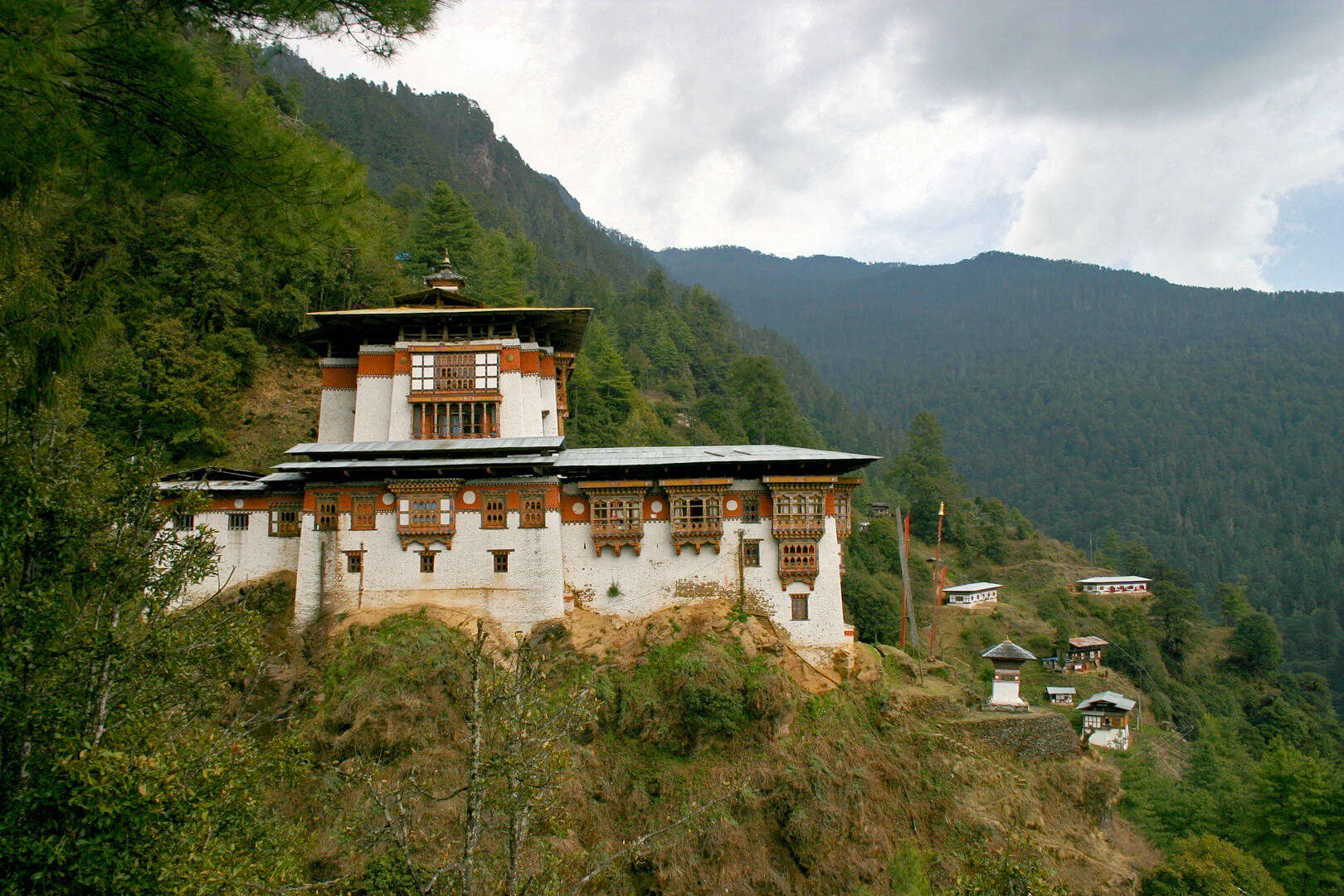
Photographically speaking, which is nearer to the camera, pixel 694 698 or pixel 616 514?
pixel 694 698

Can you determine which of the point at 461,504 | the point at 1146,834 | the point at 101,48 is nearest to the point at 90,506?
the point at 101,48

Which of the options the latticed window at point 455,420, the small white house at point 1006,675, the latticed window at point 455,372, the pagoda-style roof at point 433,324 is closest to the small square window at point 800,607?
the latticed window at point 455,420

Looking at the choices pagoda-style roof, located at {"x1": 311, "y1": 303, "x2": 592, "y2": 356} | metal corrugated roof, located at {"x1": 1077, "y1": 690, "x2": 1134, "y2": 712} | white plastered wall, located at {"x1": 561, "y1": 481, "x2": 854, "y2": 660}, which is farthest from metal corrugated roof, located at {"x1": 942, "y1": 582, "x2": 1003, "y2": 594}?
pagoda-style roof, located at {"x1": 311, "y1": 303, "x2": 592, "y2": 356}

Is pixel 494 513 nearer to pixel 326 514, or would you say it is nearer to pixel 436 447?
pixel 436 447

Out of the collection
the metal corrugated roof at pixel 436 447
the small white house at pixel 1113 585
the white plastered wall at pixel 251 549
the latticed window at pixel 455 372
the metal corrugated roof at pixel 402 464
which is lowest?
the small white house at pixel 1113 585

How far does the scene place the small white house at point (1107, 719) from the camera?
161ft

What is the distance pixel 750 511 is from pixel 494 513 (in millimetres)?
8708

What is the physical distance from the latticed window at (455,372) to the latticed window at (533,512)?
16.7 ft

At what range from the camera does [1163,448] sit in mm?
170000

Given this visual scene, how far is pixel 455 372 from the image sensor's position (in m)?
29.5

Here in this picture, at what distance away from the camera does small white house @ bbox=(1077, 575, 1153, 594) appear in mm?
80125

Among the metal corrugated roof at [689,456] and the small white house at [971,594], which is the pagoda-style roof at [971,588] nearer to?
the small white house at [971,594]

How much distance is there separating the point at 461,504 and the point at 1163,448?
18190cm

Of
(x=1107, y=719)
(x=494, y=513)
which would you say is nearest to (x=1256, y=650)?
(x=1107, y=719)
